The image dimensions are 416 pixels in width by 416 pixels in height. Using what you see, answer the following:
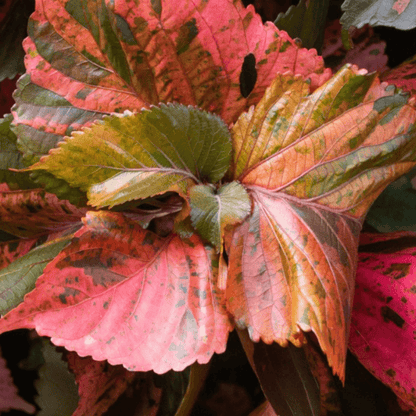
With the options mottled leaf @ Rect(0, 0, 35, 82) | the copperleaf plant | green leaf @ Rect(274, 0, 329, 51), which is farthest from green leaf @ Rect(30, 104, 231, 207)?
mottled leaf @ Rect(0, 0, 35, 82)

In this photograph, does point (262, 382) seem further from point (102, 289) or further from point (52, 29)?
point (52, 29)

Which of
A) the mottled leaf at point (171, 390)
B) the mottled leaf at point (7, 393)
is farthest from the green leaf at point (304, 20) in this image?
the mottled leaf at point (7, 393)

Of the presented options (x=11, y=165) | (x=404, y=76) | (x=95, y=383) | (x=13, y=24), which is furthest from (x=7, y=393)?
(x=404, y=76)

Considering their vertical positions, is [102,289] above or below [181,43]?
below

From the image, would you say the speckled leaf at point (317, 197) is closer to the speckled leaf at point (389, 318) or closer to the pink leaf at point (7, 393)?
the speckled leaf at point (389, 318)

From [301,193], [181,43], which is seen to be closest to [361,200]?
[301,193]

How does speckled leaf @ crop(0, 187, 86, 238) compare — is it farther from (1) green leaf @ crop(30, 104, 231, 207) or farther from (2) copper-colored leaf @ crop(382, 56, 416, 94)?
(2) copper-colored leaf @ crop(382, 56, 416, 94)

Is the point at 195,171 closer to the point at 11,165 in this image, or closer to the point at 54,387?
the point at 11,165
